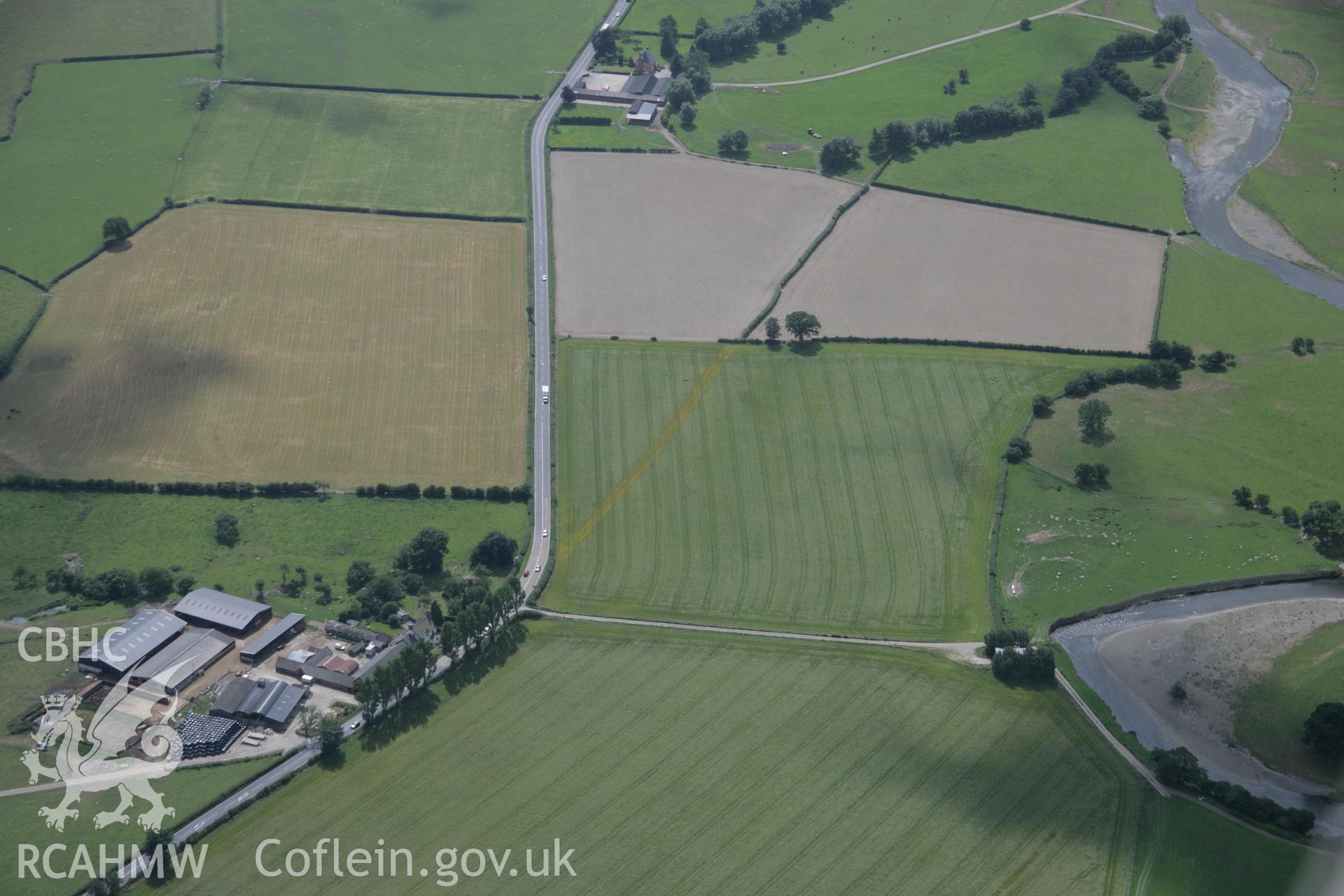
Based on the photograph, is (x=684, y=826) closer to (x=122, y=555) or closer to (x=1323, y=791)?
(x=1323, y=791)

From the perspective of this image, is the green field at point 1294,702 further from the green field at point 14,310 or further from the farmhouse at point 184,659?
the green field at point 14,310

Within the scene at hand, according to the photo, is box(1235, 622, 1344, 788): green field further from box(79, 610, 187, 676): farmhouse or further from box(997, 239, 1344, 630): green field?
box(79, 610, 187, 676): farmhouse

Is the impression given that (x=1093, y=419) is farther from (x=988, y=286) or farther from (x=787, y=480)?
(x=787, y=480)

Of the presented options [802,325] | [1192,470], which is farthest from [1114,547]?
[802,325]

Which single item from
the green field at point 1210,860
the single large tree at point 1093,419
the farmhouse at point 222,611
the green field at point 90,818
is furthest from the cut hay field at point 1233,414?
the green field at point 90,818

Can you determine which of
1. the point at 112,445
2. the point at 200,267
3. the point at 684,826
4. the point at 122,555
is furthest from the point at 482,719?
the point at 200,267
